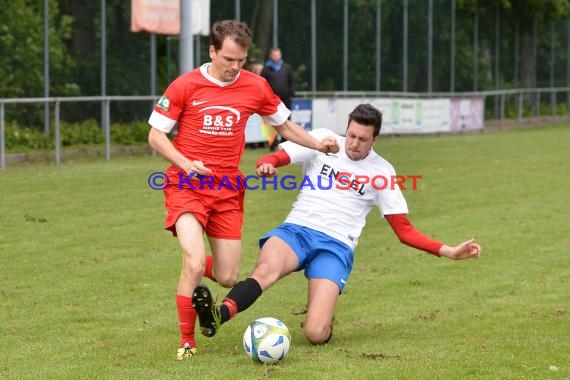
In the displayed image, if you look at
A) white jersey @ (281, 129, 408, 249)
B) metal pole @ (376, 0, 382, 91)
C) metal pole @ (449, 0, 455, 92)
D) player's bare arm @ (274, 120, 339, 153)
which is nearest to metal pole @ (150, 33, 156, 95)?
metal pole @ (376, 0, 382, 91)

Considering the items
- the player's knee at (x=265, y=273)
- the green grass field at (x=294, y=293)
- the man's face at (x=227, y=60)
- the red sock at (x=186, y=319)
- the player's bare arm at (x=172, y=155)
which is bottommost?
the green grass field at (x=294, y=293)

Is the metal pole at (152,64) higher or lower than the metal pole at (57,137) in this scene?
higher

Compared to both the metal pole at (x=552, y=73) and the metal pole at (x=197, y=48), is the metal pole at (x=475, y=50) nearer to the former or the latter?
the metal pole at (x=552, y=73)

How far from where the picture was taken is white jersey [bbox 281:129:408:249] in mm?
8586

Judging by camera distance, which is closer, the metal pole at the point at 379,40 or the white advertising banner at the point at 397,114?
the white advertising banner at the point at 397,114

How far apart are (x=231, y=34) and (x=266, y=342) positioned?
6.23 ft

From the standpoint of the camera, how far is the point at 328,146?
8.32m

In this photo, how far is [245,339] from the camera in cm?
733

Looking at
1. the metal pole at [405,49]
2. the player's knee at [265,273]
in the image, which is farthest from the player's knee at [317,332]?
the metal pole at [405,49]

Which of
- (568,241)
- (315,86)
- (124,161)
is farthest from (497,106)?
(568,241)

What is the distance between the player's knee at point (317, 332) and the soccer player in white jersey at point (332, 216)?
0.03 meters

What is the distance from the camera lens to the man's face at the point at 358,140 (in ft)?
27.6

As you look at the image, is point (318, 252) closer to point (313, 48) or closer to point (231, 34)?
point (231, 34)

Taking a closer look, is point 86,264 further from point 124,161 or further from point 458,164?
point 458,164
